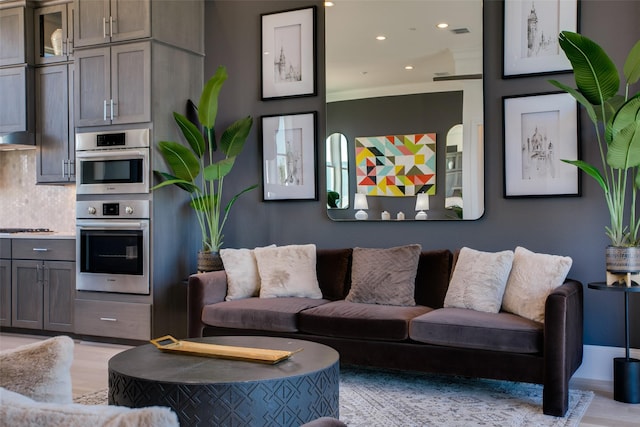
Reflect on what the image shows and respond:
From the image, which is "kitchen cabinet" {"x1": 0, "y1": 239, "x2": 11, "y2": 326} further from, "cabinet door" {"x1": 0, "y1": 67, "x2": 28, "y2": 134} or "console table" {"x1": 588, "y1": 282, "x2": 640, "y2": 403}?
"console table" {"x1": 588, "y1": 282, "x2": 640, "y2": 403}

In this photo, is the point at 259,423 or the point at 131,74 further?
the point at 131,74

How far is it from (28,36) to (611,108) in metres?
4.93

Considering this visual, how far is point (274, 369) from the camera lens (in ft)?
8.55

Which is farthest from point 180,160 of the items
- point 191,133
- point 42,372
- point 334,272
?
point 42,372

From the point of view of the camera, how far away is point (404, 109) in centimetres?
464

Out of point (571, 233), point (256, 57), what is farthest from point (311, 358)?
point (256, 57)

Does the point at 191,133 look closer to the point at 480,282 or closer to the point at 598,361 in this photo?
the point at 480,282

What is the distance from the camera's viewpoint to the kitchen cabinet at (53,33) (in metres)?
5.70

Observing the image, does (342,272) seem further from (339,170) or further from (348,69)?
(348,69)

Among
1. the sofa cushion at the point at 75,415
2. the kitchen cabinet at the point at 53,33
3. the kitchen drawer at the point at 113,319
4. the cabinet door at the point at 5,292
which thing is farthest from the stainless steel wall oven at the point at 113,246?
the sofa cushion at the point at 75,415

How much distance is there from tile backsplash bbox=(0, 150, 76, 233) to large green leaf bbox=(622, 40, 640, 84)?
4834mm

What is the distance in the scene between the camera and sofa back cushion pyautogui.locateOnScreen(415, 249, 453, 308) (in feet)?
13.9

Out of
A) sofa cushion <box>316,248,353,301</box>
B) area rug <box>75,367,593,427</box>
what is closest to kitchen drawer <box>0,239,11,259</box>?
area rug <box>75,367,593,427</box>

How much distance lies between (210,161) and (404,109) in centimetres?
169
